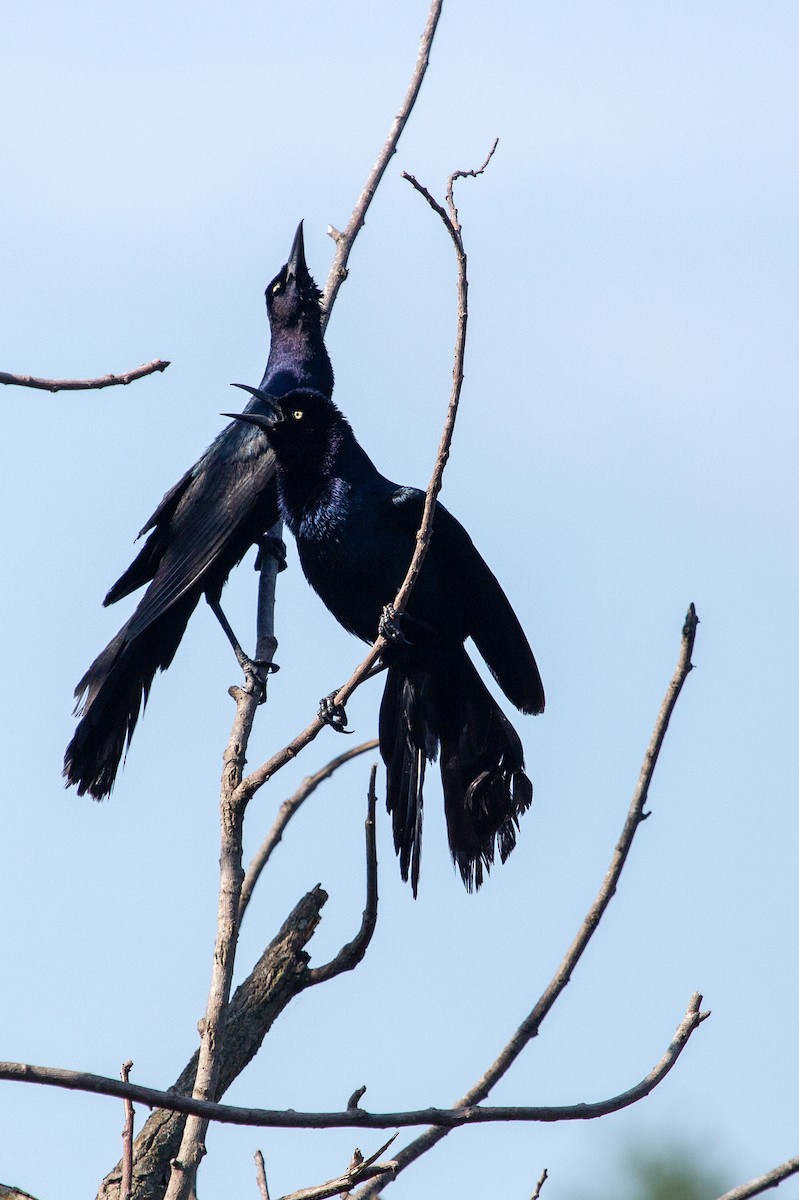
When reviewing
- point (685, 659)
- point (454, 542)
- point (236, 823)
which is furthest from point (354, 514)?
point (685, 659)

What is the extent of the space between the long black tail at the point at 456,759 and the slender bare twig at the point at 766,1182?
7.21 feet

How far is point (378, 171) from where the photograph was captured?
5.54 m

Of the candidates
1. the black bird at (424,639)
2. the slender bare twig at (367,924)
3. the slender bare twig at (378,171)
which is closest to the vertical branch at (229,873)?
the slender bare twig at (378,171)

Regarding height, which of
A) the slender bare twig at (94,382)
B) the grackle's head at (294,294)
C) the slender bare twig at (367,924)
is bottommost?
the slender bare twig at (367,924)

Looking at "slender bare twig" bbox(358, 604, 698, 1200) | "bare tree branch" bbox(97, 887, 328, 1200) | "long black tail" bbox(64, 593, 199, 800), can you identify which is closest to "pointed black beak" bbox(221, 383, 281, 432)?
"long black tail" bbox(64, 593, 199, 800)

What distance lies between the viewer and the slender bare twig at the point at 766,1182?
2756 millimetres

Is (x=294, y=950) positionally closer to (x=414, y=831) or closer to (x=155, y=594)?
(x=414, y=831)

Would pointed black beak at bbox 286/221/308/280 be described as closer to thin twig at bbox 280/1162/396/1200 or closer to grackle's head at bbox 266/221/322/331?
grackle's head at bbox 266/221/322/331

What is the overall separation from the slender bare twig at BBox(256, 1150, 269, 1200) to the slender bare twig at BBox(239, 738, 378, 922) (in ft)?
2.98

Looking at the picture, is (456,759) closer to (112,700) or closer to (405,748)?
(405,748)

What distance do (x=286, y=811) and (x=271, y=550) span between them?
5.50ft

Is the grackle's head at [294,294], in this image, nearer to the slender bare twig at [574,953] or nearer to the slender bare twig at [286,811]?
the slender bare twig at [286,811]

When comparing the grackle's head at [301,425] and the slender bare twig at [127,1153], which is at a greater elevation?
the grackle's head at [301,425]

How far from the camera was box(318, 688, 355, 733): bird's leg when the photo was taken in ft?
11.8
